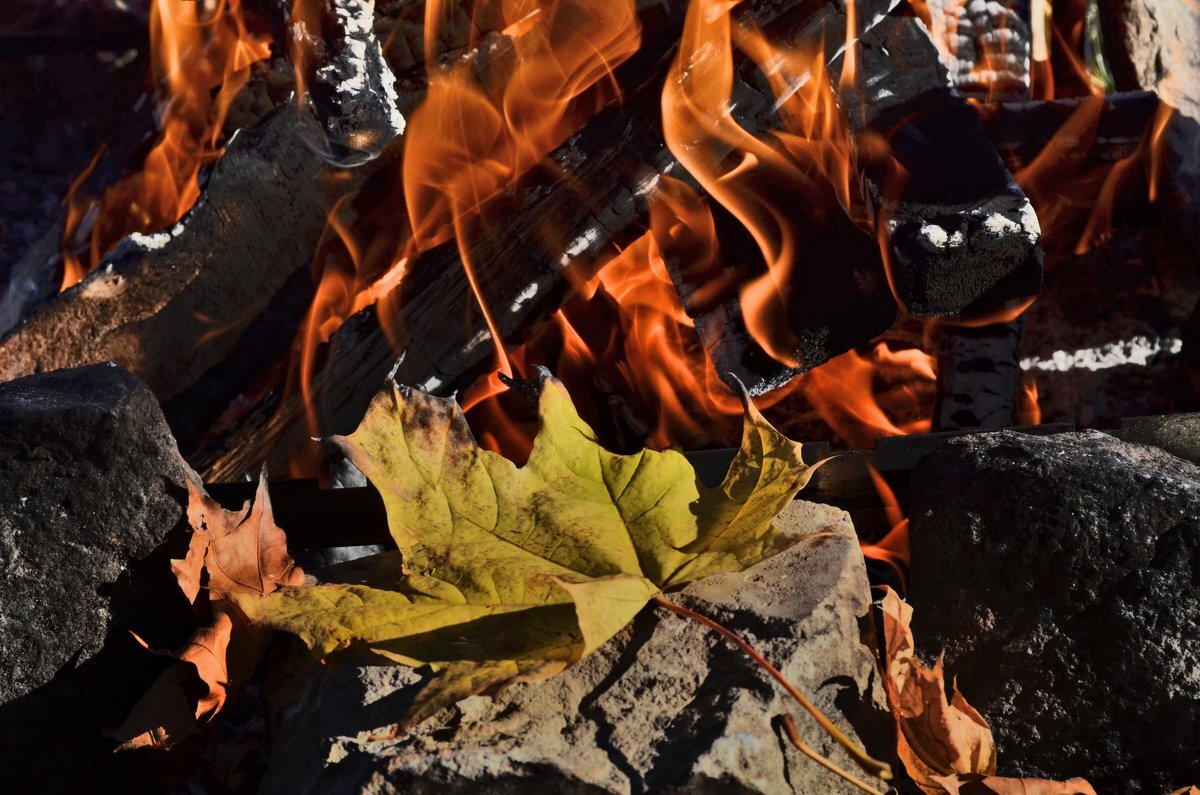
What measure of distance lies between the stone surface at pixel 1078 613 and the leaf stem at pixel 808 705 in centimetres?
33

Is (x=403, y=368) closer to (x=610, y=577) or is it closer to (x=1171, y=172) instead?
(x=610, y=577)

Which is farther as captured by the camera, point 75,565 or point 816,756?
point 75,565

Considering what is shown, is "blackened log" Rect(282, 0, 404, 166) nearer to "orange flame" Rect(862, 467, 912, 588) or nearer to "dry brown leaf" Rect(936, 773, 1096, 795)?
"orange flame" Rect(862, 467, 912, 588)

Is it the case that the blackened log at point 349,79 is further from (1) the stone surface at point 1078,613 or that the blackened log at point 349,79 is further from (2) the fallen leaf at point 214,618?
(1) the stone surface at point 1078,613

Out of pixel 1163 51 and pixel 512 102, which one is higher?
pixel 512 102

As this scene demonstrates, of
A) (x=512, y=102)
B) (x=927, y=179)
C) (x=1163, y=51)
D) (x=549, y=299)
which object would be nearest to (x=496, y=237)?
(x=549, y=299)

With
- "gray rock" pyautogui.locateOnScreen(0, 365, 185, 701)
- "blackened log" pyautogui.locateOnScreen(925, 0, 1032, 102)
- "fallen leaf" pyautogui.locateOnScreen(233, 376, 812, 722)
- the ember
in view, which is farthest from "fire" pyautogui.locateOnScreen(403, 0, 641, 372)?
"fallen leaf" pyautogui.locateOnScreen(233, 376, 812, 722)

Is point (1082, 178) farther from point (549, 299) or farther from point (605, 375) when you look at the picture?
point (549, 299)

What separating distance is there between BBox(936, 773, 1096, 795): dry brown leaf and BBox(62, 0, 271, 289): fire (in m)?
2.31

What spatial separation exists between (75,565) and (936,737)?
1099 mm

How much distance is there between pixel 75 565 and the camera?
1.37 m

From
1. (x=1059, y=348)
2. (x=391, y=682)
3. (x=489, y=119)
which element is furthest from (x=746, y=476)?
(x=1059, y=348)

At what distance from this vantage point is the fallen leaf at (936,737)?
1172mm

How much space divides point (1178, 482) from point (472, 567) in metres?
0.92
